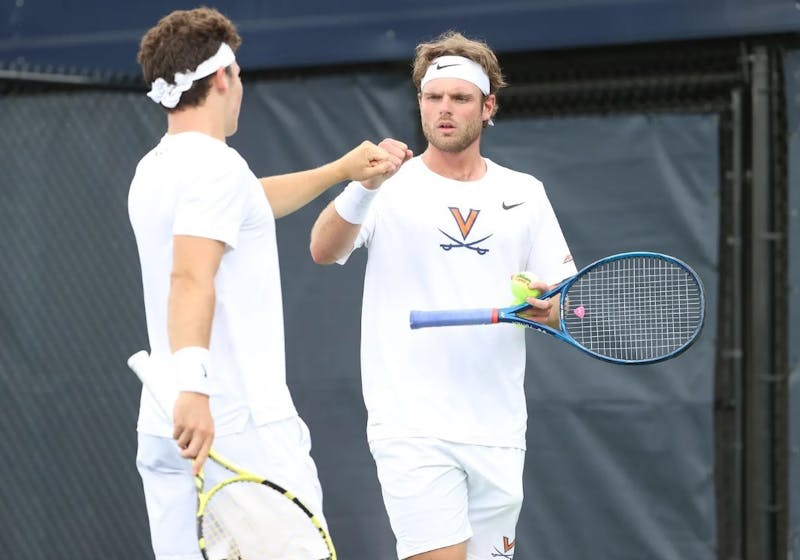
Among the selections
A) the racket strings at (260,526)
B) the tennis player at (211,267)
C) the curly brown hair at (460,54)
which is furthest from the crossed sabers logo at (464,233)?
the racket strings at (260,526)

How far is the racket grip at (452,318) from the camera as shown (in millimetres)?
3924

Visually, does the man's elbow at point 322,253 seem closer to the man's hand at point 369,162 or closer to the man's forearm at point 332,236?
the man's forearm at point 332,236

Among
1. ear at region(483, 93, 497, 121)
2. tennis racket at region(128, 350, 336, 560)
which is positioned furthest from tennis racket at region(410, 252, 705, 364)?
tennis racket at region(128, 350, 336, 560)

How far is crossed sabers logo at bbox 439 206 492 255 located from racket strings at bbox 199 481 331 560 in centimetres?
135

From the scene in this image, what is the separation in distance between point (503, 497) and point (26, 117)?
324 cm

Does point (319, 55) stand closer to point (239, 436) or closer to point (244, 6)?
point (244, 6)

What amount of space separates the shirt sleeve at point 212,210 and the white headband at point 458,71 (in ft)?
4.85

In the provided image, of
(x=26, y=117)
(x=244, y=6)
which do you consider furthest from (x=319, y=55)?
(x=26, y=117)

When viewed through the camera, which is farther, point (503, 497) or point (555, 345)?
point (555, 345)

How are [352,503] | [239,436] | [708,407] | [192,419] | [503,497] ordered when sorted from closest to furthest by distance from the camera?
[192,419] < [239,436] < [503,497] < [708,407] < [352,503]

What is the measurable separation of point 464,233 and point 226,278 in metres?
1.27

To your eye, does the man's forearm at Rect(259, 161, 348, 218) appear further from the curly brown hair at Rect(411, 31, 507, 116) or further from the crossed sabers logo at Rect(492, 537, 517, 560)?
the crossed sabers logo at Rect(492, 537, 517, 560)

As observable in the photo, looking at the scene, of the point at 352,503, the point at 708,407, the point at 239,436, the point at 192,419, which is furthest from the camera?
the point at 352,503

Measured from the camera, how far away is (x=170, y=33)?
10.5 feet
